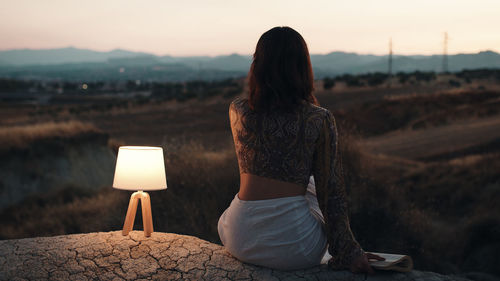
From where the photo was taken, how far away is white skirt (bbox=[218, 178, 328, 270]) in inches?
115

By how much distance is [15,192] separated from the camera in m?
10.2

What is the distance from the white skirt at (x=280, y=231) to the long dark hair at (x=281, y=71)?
647 millimetres

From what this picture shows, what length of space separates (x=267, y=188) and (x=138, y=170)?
1319 millimetres

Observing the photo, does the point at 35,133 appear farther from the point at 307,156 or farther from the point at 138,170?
the point at 307,156

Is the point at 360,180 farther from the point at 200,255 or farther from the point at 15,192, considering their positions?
the point at 15,192

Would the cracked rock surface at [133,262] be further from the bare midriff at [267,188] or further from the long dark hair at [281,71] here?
the long dark hair at [281,71]

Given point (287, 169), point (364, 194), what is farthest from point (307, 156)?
point (364, 194)

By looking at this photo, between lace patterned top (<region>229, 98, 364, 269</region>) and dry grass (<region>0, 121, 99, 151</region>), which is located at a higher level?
lace patterned top (<region>229, 98, 364, 269</region>)

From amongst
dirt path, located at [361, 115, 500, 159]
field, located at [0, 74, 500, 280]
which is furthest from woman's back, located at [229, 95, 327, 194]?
dirt path, located at [361, 115, 500, 159]

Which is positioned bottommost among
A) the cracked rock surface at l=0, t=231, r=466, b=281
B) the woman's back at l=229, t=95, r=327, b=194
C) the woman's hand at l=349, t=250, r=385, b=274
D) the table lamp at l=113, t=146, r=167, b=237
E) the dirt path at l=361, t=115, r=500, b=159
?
the dirt path at l=361, t=115, r=500, b=159

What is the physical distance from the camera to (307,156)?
287 centimetres

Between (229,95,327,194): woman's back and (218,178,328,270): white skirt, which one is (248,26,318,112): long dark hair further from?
(218,178,328,270): white skirt

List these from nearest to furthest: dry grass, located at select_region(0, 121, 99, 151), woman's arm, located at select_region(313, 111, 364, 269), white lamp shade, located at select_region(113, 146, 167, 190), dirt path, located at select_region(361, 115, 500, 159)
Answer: woman's arm, located at select_region(313, 111, 364, 269), white lamp shade, located at select_region(113, 146, 167, 190), dry grass, located at select_region(0, 121, 99, 151), dirt path, located at select_region(361, 115, 500, 159)

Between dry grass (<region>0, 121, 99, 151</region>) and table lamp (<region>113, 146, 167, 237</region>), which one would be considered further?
dry grass (<region>0, 121, 99, 151</region>)
